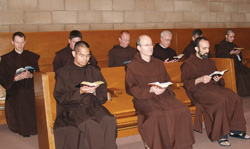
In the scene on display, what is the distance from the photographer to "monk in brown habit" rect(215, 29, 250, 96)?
739 cm

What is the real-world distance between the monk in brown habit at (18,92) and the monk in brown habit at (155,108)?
7.10 feet

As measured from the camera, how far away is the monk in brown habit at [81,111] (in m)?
3.57

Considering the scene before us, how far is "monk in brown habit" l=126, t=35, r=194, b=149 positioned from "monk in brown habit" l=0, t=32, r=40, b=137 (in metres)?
2.16

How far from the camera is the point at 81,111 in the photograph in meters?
3.76

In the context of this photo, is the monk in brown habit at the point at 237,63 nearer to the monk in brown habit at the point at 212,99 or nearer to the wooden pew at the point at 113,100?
the wooden pew at the point at 113,100

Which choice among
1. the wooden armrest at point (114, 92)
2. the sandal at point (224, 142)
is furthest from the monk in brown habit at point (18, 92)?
the sandal at point (224, 142)

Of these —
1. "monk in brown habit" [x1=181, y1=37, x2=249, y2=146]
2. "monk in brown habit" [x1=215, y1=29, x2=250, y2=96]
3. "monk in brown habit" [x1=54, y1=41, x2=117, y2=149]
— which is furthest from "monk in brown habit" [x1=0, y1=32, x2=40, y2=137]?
"monk in brown habit" [x1=215, y1=29, x2=250, y2=96]

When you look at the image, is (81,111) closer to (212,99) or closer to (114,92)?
(114,92)

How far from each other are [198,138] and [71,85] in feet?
7.62

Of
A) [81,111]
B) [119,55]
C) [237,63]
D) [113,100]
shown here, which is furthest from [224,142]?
[237,63]

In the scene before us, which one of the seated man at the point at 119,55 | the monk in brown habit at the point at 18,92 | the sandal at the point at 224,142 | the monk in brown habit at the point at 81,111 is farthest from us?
the seated man at the point at 119,55

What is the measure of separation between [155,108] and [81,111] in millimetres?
1019

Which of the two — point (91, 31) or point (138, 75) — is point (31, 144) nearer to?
point (138, 75)

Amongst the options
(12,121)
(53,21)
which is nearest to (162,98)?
(12,121)
